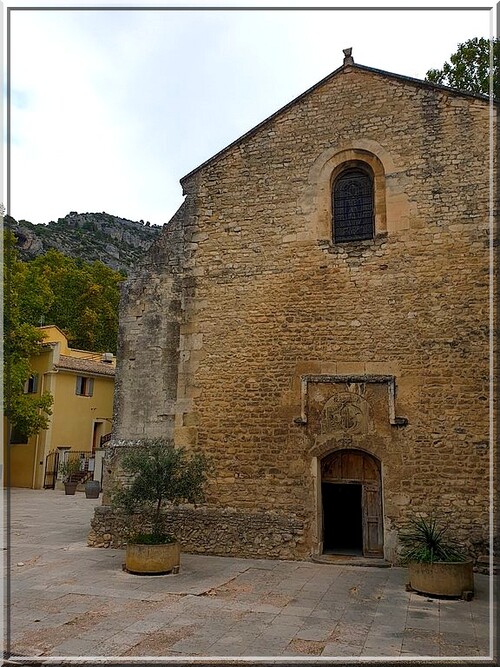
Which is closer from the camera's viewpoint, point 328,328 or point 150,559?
point 150,559

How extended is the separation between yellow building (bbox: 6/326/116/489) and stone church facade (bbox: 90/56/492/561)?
51.0 feet

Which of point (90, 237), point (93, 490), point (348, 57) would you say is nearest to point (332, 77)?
point (348, 57)

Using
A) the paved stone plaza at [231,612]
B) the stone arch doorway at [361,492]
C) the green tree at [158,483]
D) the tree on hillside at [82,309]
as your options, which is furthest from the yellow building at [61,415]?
the paved stone plaza at [231,612]

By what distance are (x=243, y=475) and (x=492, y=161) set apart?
750 centimetres

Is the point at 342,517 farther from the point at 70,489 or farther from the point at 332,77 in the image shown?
the point at 70,489

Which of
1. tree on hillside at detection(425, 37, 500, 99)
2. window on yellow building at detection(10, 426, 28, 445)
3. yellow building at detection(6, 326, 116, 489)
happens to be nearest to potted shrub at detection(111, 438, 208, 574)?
tree on hillside at detection(425, 37, 500, 99)

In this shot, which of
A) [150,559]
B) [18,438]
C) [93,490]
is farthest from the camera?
[18,438]

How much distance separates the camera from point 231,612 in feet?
23.0

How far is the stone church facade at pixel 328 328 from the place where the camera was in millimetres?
9789

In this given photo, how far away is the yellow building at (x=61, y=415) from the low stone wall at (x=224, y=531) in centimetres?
1437

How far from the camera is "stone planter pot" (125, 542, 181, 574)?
9000mm

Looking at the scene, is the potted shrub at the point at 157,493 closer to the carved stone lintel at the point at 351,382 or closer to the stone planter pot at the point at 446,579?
the carved stone lintel at the point at 351,382

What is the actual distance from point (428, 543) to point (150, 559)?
4.41 m

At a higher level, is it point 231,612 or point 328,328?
point 328,328
